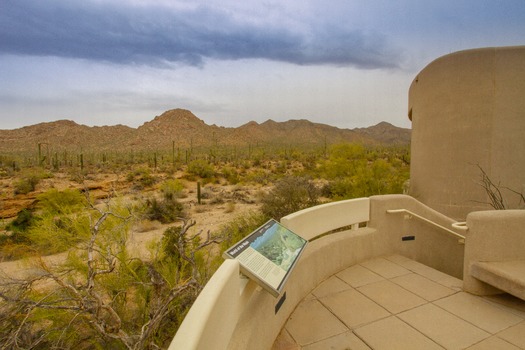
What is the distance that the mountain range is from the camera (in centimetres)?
7738

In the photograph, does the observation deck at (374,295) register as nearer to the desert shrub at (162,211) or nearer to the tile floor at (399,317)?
the tile floor at (399,317)

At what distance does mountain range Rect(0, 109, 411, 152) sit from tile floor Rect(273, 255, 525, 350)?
62678 mm

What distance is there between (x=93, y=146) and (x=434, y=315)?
3437 inches

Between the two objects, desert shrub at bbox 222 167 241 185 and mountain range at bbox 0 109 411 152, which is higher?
mountain range at bbox 0 109 411 152

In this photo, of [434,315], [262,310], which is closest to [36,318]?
[262,310]

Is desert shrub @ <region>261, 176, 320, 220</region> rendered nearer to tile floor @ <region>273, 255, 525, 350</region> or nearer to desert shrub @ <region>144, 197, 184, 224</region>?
desert shrub @ <region>144, 197, 184, 224</region>

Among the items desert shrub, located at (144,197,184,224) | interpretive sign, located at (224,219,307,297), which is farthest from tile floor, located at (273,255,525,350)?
desert shrub, located at (144,197,184,224)

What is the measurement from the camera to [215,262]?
19.9 ft

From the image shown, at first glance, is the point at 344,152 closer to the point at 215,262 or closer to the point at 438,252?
the point at 438,252

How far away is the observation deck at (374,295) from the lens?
96.2 inches

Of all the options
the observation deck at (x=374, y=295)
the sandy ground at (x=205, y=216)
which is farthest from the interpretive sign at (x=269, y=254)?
the sandy ground at (x=205, y=216)

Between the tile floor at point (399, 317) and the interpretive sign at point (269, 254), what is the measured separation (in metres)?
1.01

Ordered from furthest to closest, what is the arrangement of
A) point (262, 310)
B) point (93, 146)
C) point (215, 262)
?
point (93, 146)
point (215, 262)
point (262, 310)

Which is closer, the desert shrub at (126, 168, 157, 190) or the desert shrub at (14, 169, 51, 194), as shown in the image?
the desert shrub at (14, 169, 51, 194)
